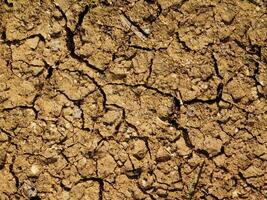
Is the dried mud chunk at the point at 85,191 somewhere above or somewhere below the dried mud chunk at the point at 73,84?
below

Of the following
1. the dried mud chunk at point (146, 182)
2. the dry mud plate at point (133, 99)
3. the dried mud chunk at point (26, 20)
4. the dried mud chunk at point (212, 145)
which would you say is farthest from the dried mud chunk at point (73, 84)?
the dried mud chunk at point (212, 145)

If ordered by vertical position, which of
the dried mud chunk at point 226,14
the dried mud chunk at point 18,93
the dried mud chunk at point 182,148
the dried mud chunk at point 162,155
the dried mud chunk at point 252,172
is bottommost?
the dried mud chunk at point 252,172

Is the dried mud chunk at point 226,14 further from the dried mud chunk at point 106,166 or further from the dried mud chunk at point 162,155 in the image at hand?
the dried mud chunk at point 106,166

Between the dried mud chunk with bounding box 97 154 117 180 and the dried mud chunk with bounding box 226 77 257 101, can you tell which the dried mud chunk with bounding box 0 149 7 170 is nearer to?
the dried mud chunk with bounding box 97 154 117 180

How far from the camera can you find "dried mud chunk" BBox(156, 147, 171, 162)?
2.90m

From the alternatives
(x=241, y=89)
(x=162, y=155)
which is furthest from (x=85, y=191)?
(x=241, y=89)

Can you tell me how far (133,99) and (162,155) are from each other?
407mm

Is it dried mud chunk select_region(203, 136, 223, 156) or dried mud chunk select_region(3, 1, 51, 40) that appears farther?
dried mud chunk select_region(3, 1, 51, 40)

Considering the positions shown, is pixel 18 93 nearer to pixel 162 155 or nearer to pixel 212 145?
pixel 162 155

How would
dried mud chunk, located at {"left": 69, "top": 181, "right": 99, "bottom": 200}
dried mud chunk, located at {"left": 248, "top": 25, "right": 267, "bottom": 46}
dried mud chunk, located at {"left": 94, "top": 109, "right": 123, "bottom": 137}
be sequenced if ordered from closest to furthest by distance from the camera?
1. dried mud chunk, located at {"left": 69, "top": 181, "right": 99, "bottom": 200}
2. dried mud chunk, located at {"left": 94, "top": 109, "right": 123, "bottom": 137}
3. dried mud chunk, located at {"left": 248, "top": 25, "right": 267, "bottom": 46}

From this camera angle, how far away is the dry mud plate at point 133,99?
2.88 metres

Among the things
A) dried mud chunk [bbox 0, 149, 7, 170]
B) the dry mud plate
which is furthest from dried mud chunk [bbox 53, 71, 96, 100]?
dried mud chunk [bbox 0, 149, 7, 170]

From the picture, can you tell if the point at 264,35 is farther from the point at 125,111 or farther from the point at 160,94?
the point at 125,111

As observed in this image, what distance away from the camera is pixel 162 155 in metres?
2.91
